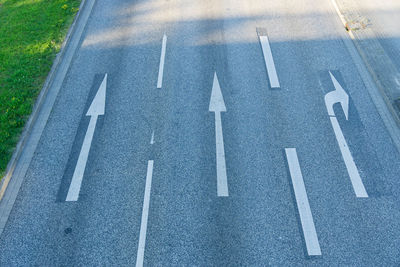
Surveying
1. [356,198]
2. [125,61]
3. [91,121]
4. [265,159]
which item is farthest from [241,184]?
[125,61]

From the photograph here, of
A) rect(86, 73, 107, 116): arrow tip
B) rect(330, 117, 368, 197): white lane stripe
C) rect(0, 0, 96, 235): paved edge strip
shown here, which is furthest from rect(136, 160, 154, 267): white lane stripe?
rect(330, 117, 368, 197): white lane stripe

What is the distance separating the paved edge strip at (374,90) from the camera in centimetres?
1120

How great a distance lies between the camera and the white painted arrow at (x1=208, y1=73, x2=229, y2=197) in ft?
32.1

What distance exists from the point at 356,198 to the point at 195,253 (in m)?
4.80

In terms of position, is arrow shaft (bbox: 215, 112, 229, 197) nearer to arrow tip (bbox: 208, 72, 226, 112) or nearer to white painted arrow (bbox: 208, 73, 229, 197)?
white painted arrow (bbox: 208, 73, 229, 197)

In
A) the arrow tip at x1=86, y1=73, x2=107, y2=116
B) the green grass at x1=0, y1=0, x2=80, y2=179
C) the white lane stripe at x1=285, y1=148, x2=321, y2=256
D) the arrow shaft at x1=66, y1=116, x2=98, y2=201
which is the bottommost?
the white lane stripe at x1=285, y1=148, x2=321, y2=256

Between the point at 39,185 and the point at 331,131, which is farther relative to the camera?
the point at 331,131

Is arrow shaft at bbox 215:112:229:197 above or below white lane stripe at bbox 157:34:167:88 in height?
below

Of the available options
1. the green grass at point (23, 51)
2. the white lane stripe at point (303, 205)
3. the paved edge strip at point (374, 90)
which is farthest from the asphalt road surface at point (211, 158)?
the green grass at point (23, 51)

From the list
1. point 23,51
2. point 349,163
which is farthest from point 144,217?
point 23,51

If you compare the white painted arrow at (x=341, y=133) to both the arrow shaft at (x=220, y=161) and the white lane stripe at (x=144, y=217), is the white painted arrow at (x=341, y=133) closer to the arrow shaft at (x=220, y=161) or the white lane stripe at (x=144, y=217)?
the arrow shaft at (x=220, y=161)

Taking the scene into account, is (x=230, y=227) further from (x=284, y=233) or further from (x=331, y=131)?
(x=331, y=131)

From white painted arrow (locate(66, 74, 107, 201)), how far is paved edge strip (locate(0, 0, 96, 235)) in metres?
1.53

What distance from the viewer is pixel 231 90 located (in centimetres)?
1228
